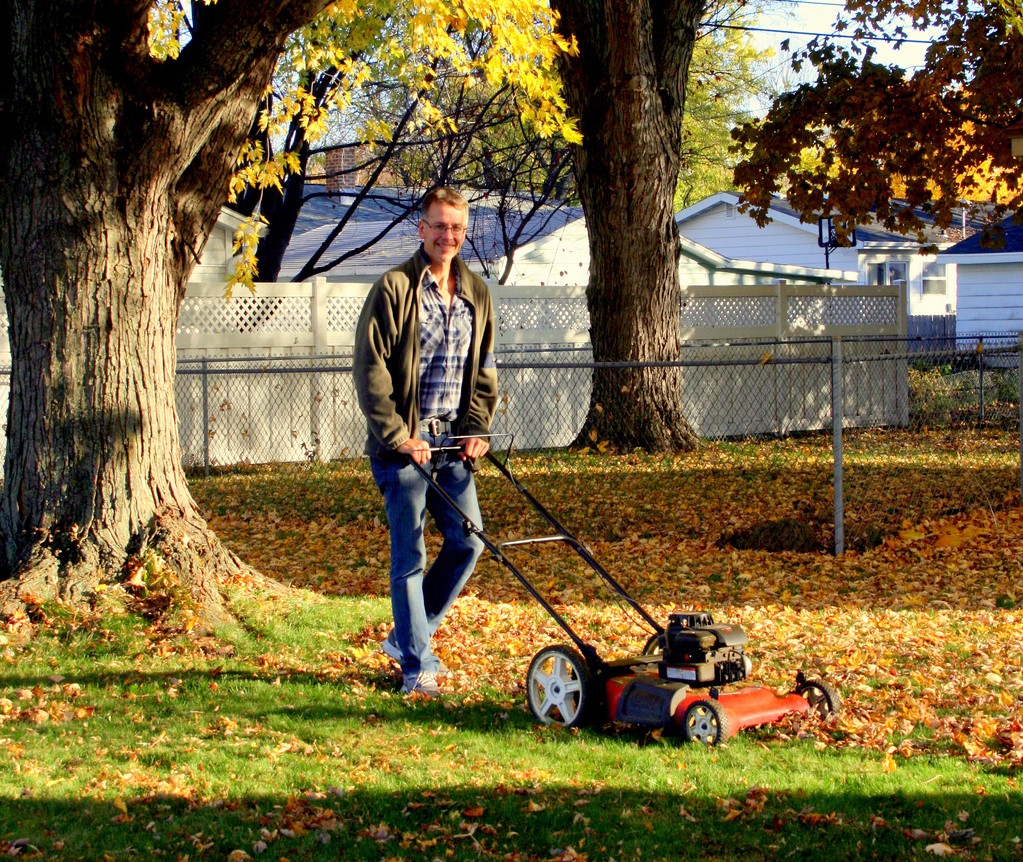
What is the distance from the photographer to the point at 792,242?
107 ft

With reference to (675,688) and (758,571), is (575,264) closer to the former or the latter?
(758,571)

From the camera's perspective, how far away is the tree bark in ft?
20.7

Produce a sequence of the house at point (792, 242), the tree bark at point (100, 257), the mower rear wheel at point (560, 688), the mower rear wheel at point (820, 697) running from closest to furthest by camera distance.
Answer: the mower rear wheel at point (560, 688) → the mower rear wheel at point (820, 697) → the tree bark at point (100, 257) → the house at point (792, 242)

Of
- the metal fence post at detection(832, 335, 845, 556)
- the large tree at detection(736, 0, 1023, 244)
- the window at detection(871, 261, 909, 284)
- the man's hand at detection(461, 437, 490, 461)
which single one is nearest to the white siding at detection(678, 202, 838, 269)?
the window at detection(871, 261, 909, 284)

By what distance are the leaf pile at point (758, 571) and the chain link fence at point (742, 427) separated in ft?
0.23

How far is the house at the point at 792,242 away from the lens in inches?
1251

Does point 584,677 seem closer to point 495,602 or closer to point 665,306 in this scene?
point 495,602

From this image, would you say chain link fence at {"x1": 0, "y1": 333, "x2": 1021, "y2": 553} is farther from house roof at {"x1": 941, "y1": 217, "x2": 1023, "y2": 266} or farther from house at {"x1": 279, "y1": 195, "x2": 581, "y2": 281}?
house roof at {"x1": 941, "y1": 217, "x2": 1023, "y2": 266}

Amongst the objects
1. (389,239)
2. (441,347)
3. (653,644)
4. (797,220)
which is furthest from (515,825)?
(797,220)

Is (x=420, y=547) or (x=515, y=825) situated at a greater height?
(x=420, y=547)

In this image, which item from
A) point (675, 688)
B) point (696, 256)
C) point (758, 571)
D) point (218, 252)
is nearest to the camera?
point (675, 688)

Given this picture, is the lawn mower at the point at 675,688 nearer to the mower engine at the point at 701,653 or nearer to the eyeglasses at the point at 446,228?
the mower engine at the point at 701,653

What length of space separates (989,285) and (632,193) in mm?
18313

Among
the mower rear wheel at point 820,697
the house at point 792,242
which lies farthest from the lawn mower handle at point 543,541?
the house at point 792,242
